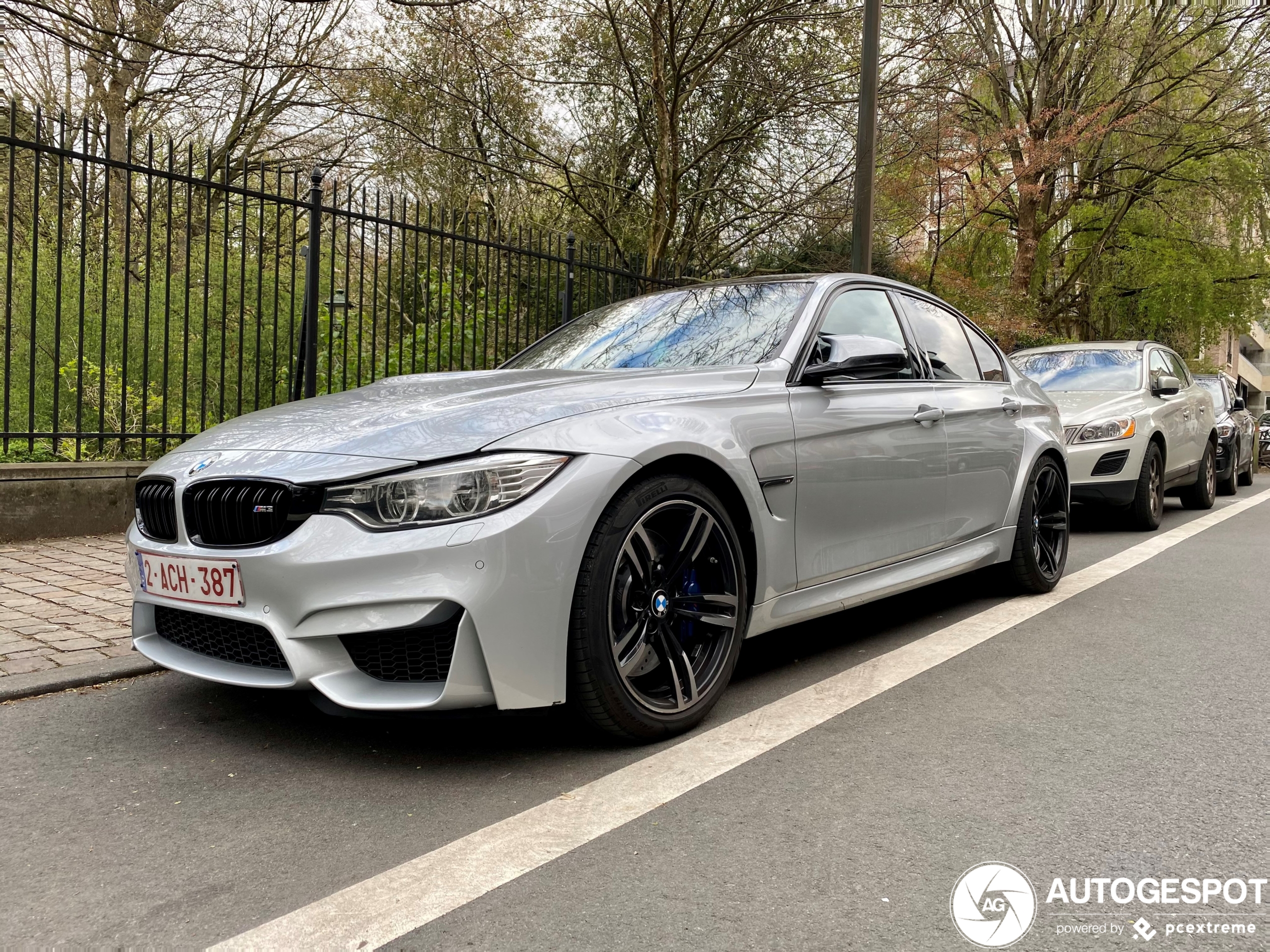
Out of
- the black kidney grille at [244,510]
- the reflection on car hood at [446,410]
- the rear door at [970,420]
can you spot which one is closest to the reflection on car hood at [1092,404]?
the rear door at [970,420]

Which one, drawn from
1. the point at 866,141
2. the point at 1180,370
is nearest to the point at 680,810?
the point at 866,141

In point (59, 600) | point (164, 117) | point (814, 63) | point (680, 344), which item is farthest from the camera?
point (164, 117)

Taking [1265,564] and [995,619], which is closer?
[995,619]

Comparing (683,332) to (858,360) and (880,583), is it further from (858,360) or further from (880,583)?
(880,583)

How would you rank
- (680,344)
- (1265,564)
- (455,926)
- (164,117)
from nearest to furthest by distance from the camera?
1. (455,926)
2. (680,344)
3. (1265,564)
4. (164,117)

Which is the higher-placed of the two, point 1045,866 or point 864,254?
point 864,254

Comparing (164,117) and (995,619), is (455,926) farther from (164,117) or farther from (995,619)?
(164,117)

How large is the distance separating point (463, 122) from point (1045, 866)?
15.9m

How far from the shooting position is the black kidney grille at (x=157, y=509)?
3.12 m

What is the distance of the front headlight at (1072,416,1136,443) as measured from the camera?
8.31 metres

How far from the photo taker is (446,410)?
3.08 m

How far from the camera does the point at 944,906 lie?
2.16 m

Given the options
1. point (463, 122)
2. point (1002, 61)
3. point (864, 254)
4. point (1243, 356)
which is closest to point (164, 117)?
point (463, 122)

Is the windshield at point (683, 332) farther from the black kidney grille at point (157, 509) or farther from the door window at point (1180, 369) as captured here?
the door window at point (1180, 369)
